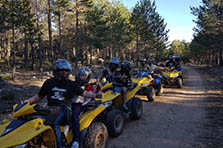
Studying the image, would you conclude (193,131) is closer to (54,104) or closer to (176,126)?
(176,126)

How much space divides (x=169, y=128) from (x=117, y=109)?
67.7 inches

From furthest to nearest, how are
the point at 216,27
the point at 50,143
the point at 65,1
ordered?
the point at 216,27
the point at 65,1
the point at 50,143

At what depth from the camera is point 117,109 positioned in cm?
586

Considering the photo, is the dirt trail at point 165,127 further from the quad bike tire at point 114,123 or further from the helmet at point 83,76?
the helmet at point 83,76

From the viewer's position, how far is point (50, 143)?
3266 millimetres

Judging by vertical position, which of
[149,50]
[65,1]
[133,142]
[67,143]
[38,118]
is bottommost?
[133,142]

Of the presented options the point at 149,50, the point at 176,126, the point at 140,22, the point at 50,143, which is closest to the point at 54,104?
the point at 50,143

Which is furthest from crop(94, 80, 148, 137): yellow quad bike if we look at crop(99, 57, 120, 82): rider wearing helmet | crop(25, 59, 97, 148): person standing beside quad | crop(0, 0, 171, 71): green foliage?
crop(0, 0, 171, 71): green foliage

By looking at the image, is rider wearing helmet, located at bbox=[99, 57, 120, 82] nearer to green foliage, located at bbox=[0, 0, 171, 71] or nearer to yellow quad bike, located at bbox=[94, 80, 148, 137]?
yellow quad bike, located at bbox=[94, 80, 148, 137]

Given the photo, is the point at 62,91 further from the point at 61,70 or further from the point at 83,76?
the point at 83,76

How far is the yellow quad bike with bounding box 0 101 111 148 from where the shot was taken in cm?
283

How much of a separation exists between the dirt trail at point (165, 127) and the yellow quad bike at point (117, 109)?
0.25 m

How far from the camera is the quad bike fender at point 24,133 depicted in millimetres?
2710

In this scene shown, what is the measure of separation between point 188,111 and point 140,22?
33553mm
